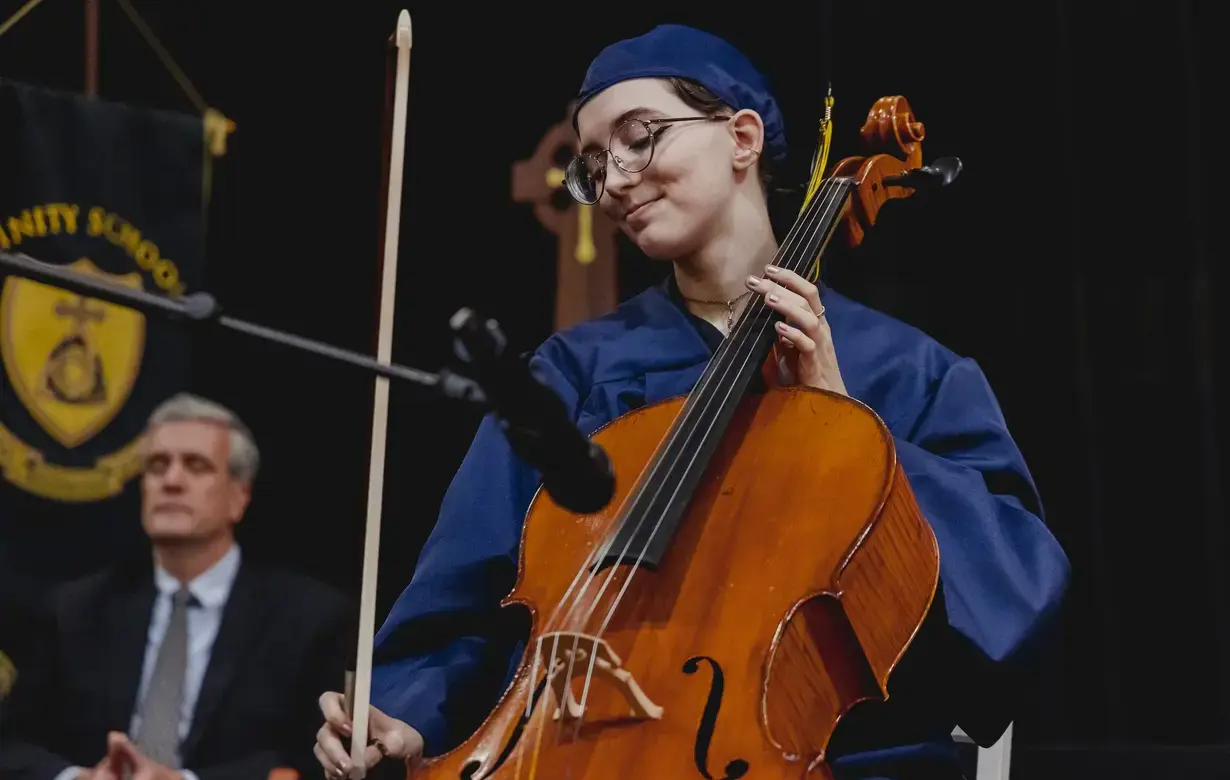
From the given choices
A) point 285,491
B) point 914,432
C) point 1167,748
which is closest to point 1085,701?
point 1167,748

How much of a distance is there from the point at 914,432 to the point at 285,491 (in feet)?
5.08

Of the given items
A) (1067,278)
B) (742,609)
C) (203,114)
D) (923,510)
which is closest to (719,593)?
(742,609)

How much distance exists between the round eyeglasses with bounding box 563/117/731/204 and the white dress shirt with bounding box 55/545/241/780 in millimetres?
1176

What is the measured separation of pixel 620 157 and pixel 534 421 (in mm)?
646

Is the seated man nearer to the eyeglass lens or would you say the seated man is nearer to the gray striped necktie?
the gray striped necktie

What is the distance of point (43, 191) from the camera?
7.84ft

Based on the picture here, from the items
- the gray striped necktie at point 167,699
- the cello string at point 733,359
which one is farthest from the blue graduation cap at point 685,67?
the gray striped necktie at point 167,699

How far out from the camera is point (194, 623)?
7.81 feet

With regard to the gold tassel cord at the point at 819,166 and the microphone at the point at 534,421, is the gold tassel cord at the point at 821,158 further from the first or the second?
the microphone at the point at 534,421

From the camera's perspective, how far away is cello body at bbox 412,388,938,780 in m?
1.08

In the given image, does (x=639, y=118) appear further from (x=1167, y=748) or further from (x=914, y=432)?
(x=1167, y=748)

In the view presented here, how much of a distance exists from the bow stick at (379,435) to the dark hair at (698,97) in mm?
443

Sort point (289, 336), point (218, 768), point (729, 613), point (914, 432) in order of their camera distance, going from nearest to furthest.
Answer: point (289, 336) → point (729, 613) → point (914, 432) → point (218, 768)

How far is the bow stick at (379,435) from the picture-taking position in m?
1.08
